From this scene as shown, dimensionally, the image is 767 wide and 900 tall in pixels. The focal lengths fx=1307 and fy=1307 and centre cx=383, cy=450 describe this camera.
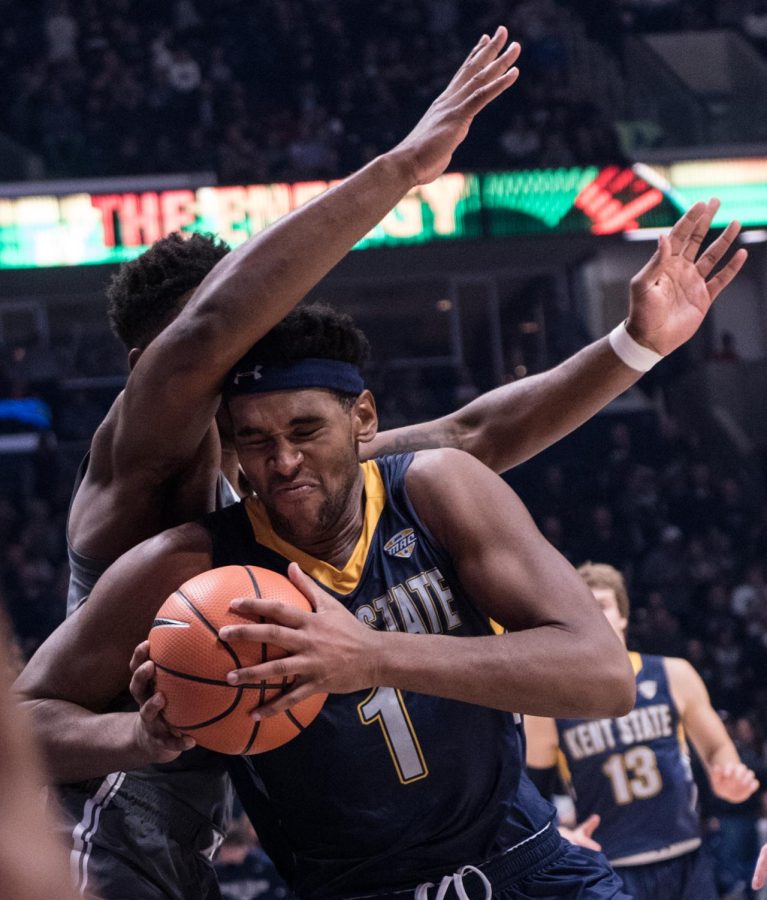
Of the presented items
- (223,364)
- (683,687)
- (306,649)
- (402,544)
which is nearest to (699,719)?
(683,687)

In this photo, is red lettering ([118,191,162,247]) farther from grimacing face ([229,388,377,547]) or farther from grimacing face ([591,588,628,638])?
grimacing face ([229,388,377,547])

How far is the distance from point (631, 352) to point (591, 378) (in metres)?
0.12

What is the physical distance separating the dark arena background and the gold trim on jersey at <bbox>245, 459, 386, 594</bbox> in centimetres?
1012

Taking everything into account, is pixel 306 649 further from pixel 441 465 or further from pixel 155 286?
pixel 155 286

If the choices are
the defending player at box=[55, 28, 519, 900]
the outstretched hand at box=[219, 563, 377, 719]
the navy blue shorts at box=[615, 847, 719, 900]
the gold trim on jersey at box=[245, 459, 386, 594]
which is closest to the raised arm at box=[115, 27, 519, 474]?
the defending player at box=[55, 28, 519, 900]

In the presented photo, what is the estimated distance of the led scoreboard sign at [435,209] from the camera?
14.2m

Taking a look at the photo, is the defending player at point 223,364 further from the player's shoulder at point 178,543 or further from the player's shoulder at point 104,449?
the player's shoulder at point 178,543

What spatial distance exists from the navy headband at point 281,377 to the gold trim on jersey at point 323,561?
0.88 feet

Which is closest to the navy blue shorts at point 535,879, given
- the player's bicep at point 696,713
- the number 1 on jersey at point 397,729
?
the number 1 on jersey at point 397,729

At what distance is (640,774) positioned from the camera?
6.02m

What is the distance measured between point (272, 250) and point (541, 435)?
1074 millimetres

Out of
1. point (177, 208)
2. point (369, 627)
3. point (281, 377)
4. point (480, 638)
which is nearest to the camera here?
point (480, 638)

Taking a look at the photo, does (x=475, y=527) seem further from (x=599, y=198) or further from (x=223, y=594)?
(x=599, y=198)

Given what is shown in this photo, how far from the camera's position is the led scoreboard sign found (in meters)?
14.2
